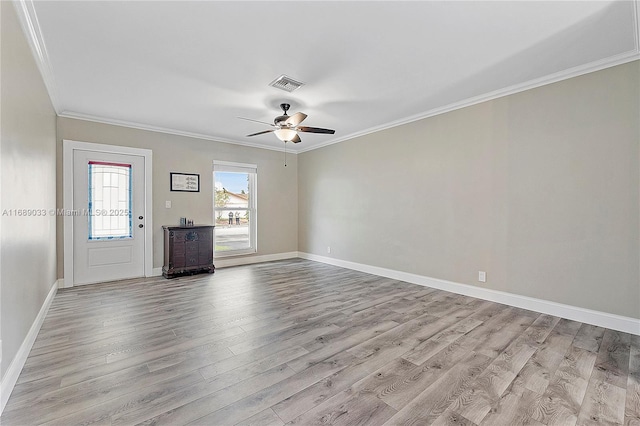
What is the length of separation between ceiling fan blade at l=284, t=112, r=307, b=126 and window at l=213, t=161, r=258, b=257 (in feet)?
8.74

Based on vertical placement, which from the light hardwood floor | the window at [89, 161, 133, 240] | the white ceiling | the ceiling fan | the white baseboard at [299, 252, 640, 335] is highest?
the white ceiling

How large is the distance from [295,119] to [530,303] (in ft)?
11.6

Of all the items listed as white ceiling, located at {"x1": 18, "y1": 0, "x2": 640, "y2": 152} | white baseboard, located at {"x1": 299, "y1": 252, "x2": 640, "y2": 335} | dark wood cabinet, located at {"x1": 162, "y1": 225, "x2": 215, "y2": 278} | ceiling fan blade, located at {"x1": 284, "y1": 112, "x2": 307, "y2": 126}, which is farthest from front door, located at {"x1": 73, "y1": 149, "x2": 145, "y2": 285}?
white baseboard, located at {"x1": 299, "y1": 252, "x2": 640, "y2": 335}

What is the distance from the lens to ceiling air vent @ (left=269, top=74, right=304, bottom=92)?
323 centimetres

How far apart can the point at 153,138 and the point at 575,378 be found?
6153 millimetres

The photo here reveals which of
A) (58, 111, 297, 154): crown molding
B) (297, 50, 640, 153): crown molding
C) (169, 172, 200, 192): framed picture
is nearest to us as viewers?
(297, 50, 640, 153): crown molding

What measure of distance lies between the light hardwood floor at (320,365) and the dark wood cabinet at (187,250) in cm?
131

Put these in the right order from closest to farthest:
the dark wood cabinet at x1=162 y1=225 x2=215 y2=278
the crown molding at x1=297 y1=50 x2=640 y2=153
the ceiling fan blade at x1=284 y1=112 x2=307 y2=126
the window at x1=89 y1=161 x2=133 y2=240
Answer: the crown molding at x1=297 y1=50 x2=640 y2=153 < the ceiling fan blade at x1=284 y1=112 x2=307 y2=126 < the window at x1=89 y1=161 x2=133 y2=240 < the dark wood cabinet at x1=162 y1=225 x2=215 y2=278

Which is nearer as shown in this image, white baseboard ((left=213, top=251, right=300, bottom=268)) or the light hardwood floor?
the light hardwood floor

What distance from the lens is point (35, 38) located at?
2459mm

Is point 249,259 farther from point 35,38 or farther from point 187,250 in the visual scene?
point 35,38

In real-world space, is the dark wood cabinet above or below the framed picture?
below

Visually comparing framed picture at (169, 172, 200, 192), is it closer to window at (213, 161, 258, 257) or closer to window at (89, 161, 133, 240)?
window at (213, 161, 258, 257)

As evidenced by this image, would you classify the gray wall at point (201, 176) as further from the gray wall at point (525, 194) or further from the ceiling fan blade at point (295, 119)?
the ceiling fan blade at point (295, 119)
